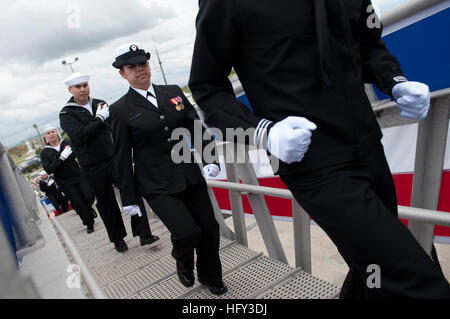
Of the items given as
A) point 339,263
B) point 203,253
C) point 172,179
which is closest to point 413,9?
point 172,179

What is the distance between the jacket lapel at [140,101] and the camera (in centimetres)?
263

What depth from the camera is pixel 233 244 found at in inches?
135

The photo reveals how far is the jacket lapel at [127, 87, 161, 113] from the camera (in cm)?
263

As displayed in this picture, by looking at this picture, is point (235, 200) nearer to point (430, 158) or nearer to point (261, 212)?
point (261, 212)

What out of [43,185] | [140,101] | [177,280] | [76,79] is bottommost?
[43,185]

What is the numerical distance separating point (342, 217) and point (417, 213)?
49cm

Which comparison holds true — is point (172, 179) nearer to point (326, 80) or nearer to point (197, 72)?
point (197, 72)

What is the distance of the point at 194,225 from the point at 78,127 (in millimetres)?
2161

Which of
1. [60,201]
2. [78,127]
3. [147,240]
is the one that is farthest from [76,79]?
[60,201]

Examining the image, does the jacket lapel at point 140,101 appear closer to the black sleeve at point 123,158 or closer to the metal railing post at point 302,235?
the black sleeve at point 123,158

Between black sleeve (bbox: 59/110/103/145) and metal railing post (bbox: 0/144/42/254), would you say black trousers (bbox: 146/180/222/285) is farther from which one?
black sleeve (bbox: 59/110/103/145)

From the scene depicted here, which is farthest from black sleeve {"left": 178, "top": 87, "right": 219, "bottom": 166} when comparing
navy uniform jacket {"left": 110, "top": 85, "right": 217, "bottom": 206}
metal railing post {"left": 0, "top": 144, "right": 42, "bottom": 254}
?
metal railing post {"left": 0, "top": 144, "right": 42, "bottom": 254}

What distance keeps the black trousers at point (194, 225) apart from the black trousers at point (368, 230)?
1320 mm

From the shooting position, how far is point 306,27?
124 centimetres
